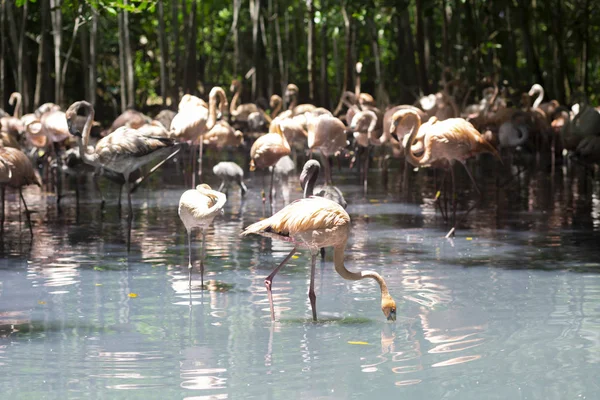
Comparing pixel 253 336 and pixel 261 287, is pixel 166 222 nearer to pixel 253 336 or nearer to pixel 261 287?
pixel 261 287

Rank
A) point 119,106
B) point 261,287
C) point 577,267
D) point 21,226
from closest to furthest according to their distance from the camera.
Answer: point 261,287 < point 577,267 < point 21,226 < point 119,106

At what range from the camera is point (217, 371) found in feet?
18.3

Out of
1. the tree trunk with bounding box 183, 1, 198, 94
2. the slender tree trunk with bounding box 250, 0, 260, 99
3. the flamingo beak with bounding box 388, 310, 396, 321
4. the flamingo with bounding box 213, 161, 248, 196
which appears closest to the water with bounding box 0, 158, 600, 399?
the flamingo beak with bounding box 388, 310, 396, 321

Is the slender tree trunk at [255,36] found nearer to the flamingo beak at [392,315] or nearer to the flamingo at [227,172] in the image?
the flamingo at [227,172]

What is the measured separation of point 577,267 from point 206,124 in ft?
22.5

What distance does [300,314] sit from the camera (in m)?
7.02

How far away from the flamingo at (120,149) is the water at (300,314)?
2.32ft

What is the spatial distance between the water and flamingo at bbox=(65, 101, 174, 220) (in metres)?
0.71

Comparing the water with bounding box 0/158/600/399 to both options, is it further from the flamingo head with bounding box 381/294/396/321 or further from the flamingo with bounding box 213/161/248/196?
the flamingo with bounding box 213/161/248/196

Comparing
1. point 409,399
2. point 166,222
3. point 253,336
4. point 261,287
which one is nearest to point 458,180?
point 166,222

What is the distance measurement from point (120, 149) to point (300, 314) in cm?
425

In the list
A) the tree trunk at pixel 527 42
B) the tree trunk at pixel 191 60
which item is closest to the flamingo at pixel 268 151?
the tree trunk at pixel 527 42

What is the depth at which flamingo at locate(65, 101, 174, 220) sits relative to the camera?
10648mm

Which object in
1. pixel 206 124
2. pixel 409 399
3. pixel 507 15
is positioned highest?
pixel 507 15
